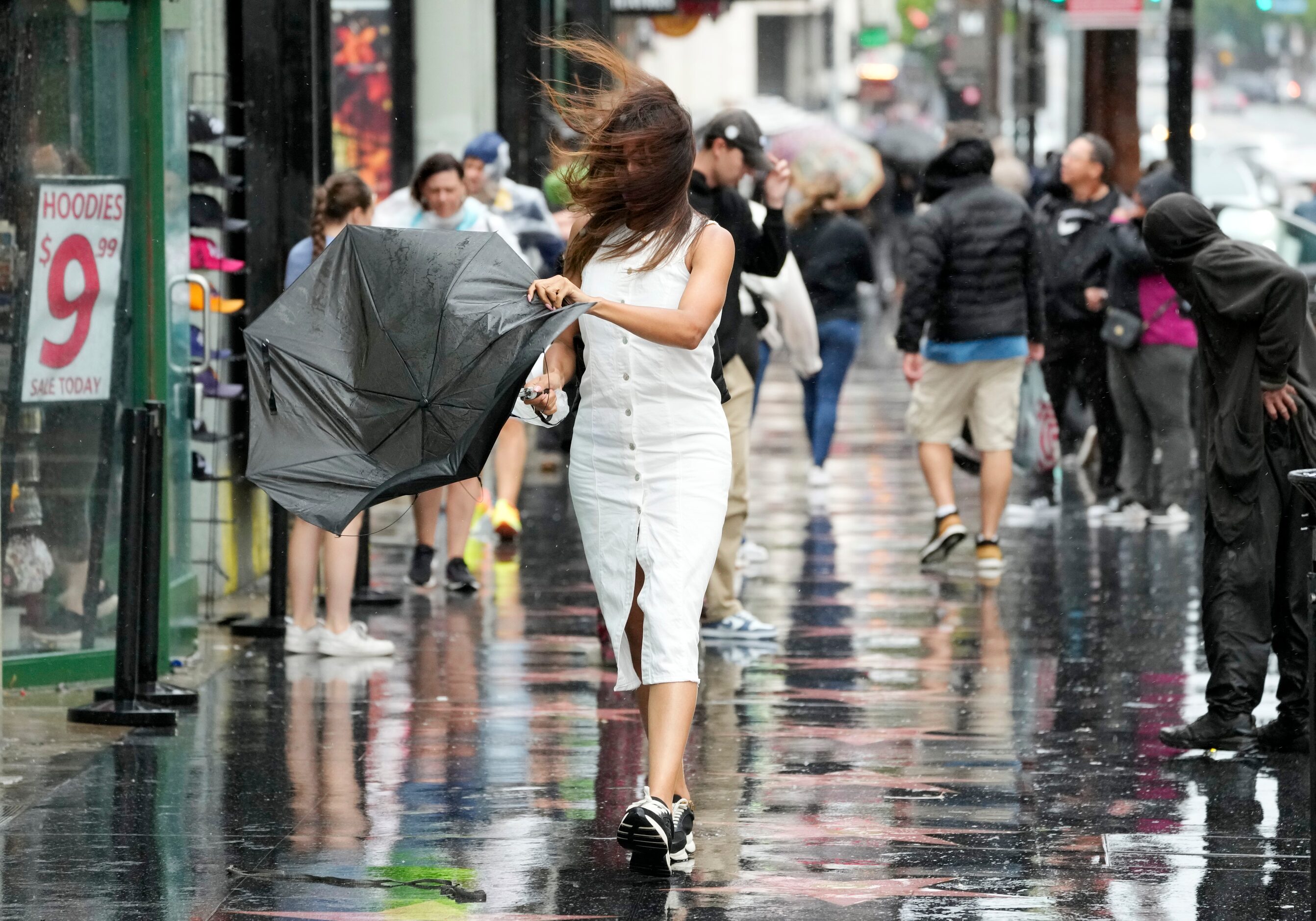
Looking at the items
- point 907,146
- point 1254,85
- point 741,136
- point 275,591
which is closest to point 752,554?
point 275,591

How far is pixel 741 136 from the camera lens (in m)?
8.23

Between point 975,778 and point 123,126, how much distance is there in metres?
3.87

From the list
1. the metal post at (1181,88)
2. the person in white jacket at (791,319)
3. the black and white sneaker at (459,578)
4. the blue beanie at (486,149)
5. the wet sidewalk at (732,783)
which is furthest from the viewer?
the metal post at (1181,88)

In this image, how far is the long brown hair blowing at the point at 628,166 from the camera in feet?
18.0

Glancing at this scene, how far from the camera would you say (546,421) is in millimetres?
5824

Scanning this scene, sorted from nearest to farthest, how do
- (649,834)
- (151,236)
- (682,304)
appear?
(649,834) → (682,304) → (151,236)

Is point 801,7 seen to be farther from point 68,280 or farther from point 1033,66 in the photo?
point 68,280

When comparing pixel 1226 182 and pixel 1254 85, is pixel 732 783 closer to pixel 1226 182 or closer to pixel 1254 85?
pixel 1226 182

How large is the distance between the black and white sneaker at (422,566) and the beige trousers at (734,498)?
1683mm

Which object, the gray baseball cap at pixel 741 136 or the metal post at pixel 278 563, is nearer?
the gray baseball cap at pixel 741 136

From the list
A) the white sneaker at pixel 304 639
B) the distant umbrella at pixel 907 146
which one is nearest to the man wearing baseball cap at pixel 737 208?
the white sneaker at pixel 304 639

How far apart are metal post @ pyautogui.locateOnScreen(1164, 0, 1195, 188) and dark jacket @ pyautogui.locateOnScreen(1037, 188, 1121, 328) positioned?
1566 mm

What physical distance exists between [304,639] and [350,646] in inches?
8.2

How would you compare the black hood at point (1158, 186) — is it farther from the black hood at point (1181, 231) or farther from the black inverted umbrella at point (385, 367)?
the black inverted umbrella at point (385, 367)
